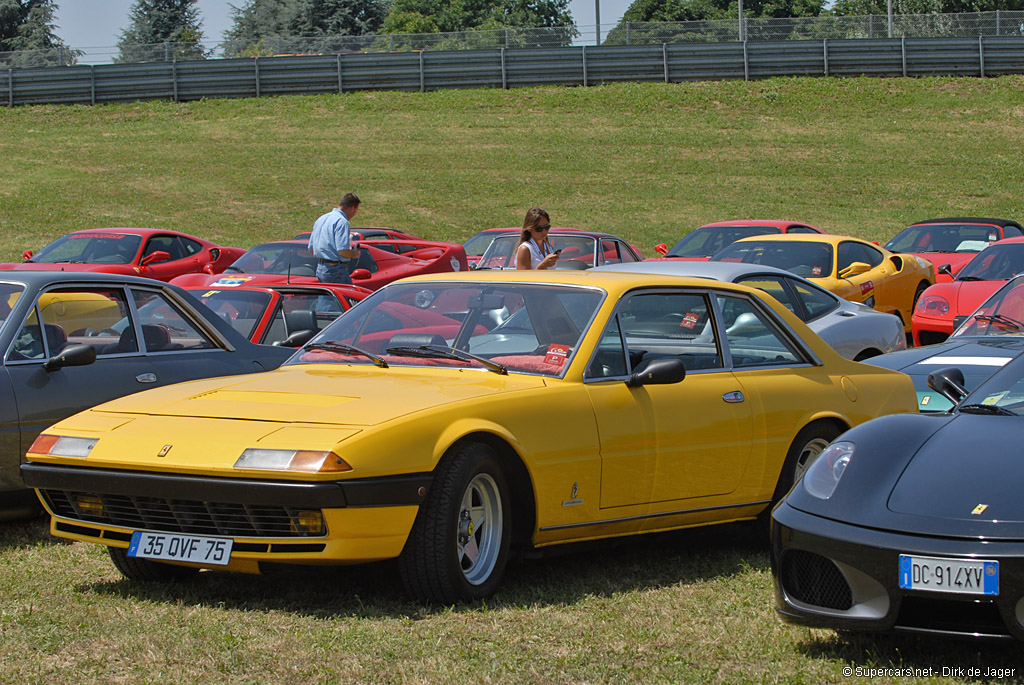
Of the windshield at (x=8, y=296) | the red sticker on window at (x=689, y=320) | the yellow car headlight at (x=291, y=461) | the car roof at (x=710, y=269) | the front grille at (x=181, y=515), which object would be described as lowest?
the front grille at (x=181, y=515)

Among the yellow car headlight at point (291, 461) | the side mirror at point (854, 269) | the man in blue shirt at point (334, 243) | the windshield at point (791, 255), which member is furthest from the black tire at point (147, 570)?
the side mirror at point (854, 269)

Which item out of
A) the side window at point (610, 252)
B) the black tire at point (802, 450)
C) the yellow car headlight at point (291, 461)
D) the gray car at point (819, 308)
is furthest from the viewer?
the side window at point (610, 252)

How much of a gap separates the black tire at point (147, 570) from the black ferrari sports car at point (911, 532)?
2.51 metres

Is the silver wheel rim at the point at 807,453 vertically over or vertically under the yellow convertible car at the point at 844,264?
under

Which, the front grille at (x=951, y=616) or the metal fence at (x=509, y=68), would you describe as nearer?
the front grille at (x=951, y=616)

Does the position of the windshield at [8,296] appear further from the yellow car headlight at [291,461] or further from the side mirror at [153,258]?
the side mirror at [153,258]

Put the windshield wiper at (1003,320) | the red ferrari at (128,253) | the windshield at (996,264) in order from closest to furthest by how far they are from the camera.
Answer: the windshield wiper at (1003,320), the windshield at (996,264), the red ferrari at (128,253)

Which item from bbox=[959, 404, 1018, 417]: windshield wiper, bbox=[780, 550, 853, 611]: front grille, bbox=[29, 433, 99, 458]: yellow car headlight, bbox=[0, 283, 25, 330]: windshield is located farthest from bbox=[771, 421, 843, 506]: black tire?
bbox=[0, 283, 25, 330]: windshield

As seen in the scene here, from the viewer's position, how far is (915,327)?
1191cm

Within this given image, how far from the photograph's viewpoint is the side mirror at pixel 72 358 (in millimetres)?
6129

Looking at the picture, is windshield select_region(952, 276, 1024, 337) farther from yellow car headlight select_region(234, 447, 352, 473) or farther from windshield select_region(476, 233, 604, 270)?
windshield select_region(476, 233, 604, 270)

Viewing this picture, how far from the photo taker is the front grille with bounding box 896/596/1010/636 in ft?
12.2

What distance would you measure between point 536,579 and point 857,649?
149 centimetres

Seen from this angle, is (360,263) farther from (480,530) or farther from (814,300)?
(480,530)
